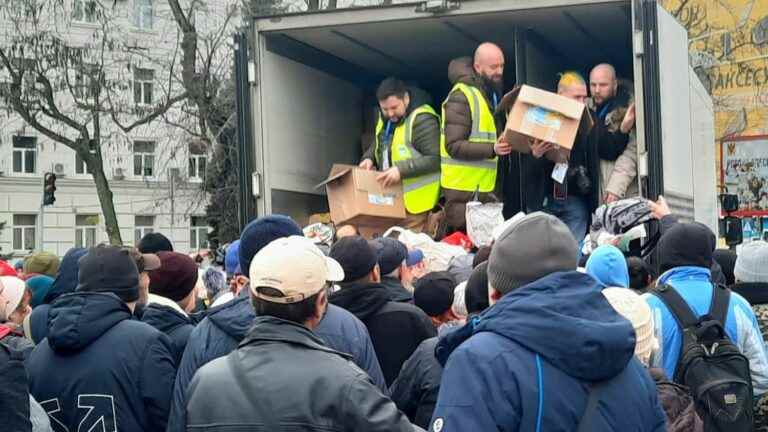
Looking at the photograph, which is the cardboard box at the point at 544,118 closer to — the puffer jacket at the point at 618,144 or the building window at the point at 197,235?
the puffer jacket at the point at 618,144

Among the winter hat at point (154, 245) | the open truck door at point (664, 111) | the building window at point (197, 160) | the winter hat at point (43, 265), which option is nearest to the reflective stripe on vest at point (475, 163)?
the open truck door at point (664, 111)

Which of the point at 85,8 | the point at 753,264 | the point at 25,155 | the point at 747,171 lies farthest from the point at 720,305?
the point at 25,155

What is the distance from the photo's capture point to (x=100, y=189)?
79.2 feet

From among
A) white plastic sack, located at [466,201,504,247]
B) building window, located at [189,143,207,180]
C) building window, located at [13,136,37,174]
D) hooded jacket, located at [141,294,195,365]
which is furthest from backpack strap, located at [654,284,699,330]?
building window, located at [13,136,37,174]

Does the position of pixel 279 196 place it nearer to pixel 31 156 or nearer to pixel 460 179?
pixel 460 179

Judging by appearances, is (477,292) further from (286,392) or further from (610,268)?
(286,392)

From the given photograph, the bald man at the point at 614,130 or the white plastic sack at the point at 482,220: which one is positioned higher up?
the bald man at the point at 614,130

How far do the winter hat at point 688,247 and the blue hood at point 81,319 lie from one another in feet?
7.39

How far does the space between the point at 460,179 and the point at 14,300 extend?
4.16 m

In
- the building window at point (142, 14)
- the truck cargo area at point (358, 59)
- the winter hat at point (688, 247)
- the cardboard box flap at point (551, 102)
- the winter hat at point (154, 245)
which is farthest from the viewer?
the building window at point (142, 14)

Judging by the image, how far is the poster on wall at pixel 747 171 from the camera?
22469 millimetres

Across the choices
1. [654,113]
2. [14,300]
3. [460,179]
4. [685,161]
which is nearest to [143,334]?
[14,300]

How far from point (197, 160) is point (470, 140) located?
25730mm

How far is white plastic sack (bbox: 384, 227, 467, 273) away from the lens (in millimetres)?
7055
